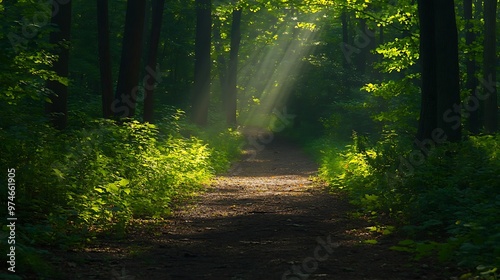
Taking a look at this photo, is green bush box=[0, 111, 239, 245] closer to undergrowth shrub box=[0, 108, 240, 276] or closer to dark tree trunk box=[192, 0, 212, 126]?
undergrowth shrub box=[0, 108, 240, 276]

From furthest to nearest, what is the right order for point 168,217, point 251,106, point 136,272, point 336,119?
point 251,106, point 336,119, point 168,217, point 136,272

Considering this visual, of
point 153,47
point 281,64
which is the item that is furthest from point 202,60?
point 281,64

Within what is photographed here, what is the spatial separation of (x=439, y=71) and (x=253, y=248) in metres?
7.68

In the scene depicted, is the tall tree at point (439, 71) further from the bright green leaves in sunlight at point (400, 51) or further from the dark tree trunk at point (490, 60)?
the dark tree trunk at point (490, 60)

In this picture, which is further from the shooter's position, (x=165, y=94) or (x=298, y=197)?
(x=165, y=94)

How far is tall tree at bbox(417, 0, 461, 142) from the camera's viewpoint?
1422cm

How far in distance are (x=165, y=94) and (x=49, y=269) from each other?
30.4 m

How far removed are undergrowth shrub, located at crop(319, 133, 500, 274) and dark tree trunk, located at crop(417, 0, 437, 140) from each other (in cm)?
72

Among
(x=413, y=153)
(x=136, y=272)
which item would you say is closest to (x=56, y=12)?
(x=413, y=153)

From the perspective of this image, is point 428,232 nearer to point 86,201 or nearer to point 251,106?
point 86,201

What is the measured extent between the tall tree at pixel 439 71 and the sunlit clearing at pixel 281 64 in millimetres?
26436

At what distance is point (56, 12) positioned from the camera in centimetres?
1606

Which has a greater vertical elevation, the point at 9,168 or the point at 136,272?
the point at 9,168

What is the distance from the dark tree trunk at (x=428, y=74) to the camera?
1468 centimetres
